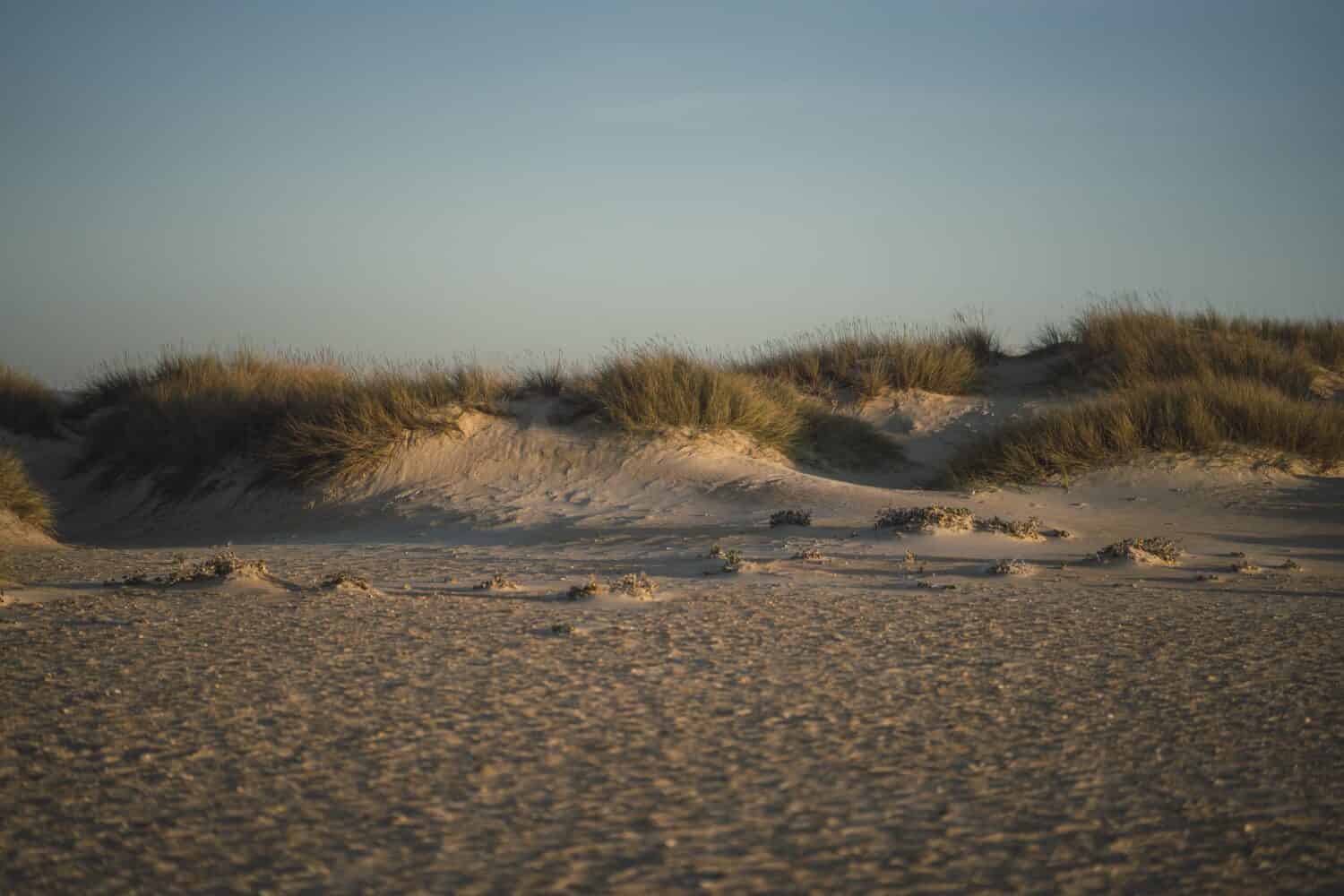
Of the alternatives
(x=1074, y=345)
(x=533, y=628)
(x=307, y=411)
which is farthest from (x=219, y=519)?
(x=1074, y=345)

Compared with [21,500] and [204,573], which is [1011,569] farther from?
[21,500]

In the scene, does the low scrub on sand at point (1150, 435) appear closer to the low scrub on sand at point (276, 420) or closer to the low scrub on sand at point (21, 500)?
the low scrub on sand at point (276, 420)

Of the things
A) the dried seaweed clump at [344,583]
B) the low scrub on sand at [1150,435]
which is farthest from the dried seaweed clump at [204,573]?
the low scrub on sand at [1150,435]

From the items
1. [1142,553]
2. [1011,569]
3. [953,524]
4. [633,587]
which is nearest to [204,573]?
[633,587]

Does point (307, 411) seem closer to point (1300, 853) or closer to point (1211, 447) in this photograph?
point (1211, 447)

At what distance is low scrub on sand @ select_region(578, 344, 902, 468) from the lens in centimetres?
1280

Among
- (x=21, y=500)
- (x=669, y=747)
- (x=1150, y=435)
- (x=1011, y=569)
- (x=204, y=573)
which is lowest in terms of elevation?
(x=669, y=747)

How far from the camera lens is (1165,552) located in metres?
7.75

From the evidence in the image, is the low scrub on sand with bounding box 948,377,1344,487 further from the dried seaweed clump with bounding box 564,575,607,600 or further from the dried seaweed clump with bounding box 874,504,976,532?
the dried seaweed clump with bounding box 564,575,607,600

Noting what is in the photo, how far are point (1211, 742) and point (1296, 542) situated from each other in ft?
21.5

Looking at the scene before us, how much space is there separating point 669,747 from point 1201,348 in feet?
51.8

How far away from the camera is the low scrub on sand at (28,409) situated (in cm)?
1731

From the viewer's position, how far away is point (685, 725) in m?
3.82

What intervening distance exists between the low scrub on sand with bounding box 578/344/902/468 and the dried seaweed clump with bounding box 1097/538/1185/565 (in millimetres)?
5895
